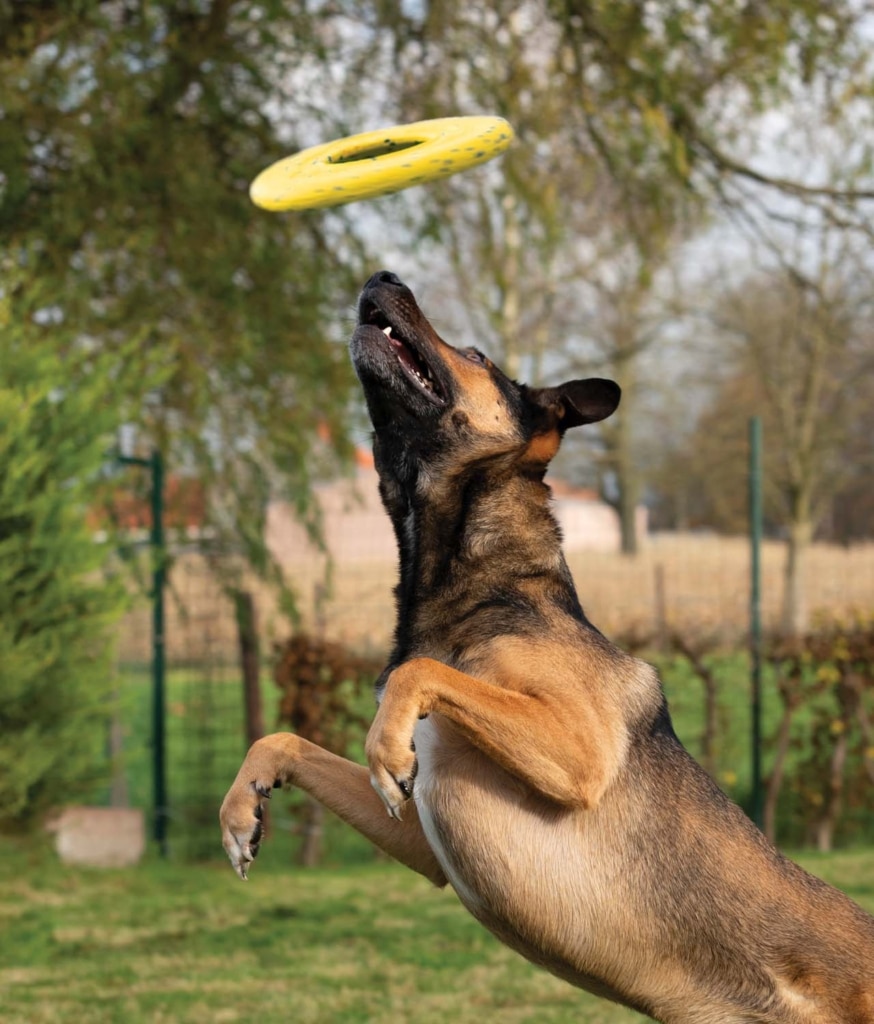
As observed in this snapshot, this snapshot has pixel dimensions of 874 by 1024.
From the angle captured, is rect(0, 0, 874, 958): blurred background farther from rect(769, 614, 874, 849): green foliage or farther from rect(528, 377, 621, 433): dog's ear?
rect(528, 377, 621, 433): dog's ear

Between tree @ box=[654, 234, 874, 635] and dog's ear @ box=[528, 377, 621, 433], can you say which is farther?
tree @ box=[654, 234, 874, 635]

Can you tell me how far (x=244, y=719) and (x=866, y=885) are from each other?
4.51 metres

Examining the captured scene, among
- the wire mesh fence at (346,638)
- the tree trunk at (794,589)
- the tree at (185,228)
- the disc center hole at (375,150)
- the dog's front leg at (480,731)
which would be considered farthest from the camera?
the tree trunk at (794,589)

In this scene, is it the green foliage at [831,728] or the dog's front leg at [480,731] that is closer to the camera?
the dog's front leg at [480,731]

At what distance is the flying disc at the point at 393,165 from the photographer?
13.8 ft

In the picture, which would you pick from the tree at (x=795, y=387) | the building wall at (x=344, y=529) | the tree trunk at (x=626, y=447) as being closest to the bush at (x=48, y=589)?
the building wall at (x=344, y=529)

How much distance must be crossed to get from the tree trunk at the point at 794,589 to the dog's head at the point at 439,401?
21.3ft

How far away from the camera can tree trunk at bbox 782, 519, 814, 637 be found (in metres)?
10.0

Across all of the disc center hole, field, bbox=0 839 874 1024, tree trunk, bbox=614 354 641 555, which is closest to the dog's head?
A: the disc center hole

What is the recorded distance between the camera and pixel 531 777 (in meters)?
3.02

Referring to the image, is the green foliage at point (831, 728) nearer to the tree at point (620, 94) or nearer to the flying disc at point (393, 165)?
the tree at point (620, 94)

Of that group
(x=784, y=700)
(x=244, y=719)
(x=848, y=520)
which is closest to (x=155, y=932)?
(x=244, y=719)

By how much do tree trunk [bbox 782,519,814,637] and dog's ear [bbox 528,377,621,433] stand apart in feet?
21.1

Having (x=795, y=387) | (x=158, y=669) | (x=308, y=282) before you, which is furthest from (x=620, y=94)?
(x=795, y=387)
